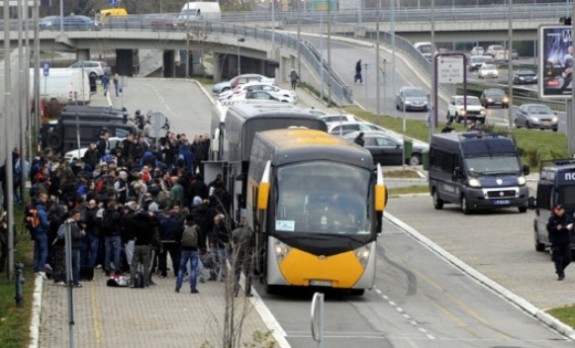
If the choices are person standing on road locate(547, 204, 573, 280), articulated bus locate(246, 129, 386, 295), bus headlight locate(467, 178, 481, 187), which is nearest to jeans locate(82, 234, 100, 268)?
articulated bus locate(246, 129, 386, 295)

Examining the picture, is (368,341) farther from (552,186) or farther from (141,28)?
(141,28)

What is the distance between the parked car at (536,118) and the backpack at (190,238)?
48424 mm

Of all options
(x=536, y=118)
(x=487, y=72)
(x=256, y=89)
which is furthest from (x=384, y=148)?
(x=487, y=72)

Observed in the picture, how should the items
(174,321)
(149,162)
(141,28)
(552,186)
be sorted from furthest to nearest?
(141,28) → (149,162) → (552,186) → (174,321)

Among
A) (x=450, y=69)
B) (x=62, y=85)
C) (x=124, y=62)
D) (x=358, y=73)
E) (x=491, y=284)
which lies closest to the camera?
(x=491, y=284)

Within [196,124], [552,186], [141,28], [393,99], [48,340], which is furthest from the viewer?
[141,28]

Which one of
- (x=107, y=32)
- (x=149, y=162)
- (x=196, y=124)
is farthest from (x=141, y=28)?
(x=149, y=162)

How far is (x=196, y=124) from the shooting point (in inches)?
3081

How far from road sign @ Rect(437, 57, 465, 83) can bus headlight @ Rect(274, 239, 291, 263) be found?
35.8m

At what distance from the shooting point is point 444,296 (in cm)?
3011

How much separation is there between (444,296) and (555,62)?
2263 centimetres

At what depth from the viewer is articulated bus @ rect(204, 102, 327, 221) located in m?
35.3

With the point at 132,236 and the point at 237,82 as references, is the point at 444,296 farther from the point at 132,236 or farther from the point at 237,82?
the point at 237,82

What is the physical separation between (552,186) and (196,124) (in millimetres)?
44978
